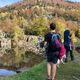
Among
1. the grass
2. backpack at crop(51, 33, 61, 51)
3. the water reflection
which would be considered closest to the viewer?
backpack at crop(51, 33, 61, 51)

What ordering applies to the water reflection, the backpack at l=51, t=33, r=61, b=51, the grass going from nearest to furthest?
the backpack at l=51, t=33, r=61, b=51, the grass, the water reflection

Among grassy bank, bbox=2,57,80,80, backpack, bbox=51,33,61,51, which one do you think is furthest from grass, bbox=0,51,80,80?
backpack, bbox=51,33,61,51

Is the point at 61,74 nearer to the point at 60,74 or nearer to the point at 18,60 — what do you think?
the point at 60,74

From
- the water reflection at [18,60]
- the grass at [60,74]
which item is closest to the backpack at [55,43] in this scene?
the grass at [60,74]

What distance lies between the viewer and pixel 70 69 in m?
20.5

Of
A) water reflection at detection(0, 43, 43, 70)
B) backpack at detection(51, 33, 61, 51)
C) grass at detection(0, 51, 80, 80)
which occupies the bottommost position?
water reflection at detection(0, 43, 43, 70)

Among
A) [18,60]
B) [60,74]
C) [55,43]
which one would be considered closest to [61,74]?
[60,74]

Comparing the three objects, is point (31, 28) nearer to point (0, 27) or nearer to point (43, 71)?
point (0, 27)

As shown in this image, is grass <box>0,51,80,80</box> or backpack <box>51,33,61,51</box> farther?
grass <box>0,51,80,80</box>

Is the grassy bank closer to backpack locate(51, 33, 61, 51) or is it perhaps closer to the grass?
the grass

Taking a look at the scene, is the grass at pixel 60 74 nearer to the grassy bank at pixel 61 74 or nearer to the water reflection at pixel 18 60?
the grassy bank at pixel 61 74

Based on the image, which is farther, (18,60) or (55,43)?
(18,60)

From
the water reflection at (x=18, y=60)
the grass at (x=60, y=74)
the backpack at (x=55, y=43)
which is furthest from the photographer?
the water reflection at (x=18, y=60)

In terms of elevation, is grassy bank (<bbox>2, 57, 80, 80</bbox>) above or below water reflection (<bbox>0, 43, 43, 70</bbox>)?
above
